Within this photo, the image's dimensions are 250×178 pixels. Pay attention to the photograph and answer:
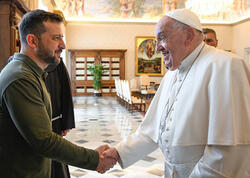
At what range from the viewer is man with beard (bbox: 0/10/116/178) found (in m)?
1.63

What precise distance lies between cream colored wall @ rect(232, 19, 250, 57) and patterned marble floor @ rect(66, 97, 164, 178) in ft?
39.4

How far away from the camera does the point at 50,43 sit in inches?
78.2

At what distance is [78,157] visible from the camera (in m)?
1.84

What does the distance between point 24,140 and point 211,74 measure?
A: 1290 mm

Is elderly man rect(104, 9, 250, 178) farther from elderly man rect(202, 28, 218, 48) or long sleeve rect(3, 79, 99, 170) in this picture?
elderly man rect(202, 28, 218, 48)

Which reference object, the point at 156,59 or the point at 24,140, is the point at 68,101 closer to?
the point at 24,140

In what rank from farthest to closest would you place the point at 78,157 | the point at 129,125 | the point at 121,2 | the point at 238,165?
the point at 121,2 → the point at 129,125 → the point at 78,157 → the point at 238,165

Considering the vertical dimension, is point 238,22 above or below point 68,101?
above

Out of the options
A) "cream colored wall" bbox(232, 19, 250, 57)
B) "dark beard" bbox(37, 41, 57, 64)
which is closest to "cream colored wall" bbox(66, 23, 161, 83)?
"cream colored wall" bbox(232, 19, 250, 57)

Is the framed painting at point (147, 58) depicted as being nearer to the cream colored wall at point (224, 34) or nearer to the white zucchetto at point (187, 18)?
the cream colored wall at point (224, 34)

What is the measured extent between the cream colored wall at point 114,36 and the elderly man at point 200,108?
1819 centimetres

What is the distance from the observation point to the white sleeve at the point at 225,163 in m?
1.69

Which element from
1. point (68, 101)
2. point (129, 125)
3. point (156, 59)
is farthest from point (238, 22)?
point (68, 101)

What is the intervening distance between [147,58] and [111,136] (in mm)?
13376
